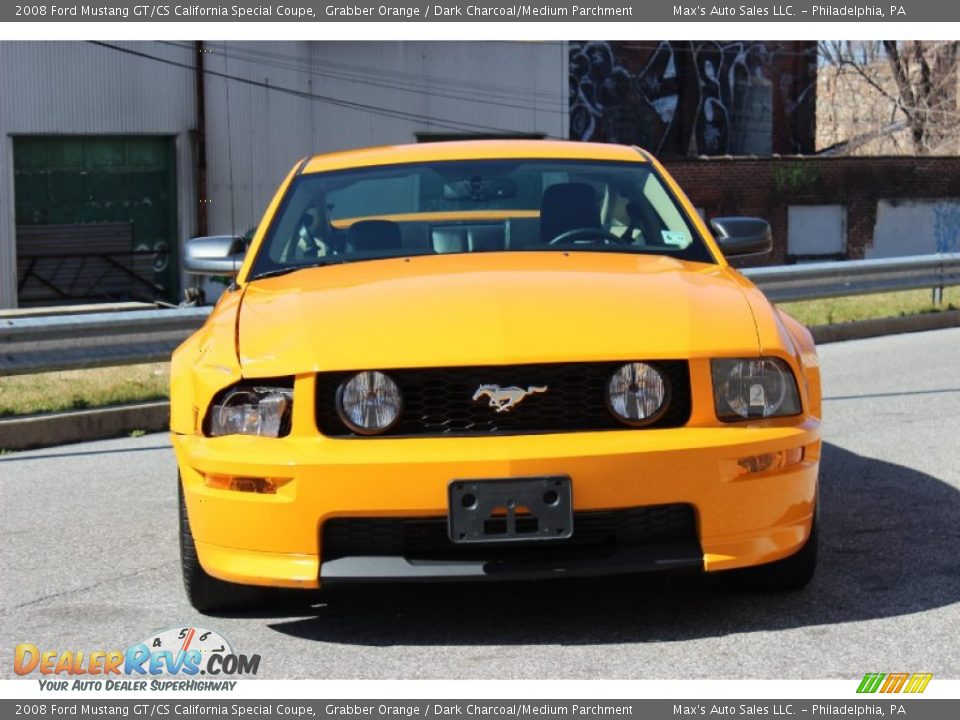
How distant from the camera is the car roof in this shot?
6531 millimetres

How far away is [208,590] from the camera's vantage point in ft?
16.4

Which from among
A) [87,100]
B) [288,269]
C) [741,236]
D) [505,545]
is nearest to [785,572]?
[505,545]

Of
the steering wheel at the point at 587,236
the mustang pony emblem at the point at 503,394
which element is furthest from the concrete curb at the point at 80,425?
the mustang pony emblem at the point at 503,394

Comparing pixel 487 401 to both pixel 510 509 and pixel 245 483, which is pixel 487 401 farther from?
pixel 245 483

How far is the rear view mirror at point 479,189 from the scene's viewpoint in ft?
20.9

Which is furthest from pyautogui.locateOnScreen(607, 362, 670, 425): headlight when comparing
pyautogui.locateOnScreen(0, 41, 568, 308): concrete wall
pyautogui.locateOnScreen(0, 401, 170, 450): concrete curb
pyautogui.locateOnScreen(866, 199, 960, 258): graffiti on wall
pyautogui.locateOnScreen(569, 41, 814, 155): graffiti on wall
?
pyautogui.locateOnScreen(866, 199, 960, 258): graffiti on wall

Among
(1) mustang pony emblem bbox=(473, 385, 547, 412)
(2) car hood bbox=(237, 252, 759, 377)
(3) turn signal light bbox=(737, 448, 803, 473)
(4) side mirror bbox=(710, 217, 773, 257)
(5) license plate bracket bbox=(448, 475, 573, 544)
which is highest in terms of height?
(4) side mirror bbox=(710, 217, 773, 257)

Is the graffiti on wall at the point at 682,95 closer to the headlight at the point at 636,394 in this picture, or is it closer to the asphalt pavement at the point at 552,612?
the asphalt pavement at the point at 552,612

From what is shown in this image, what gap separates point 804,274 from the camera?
51.1 ft

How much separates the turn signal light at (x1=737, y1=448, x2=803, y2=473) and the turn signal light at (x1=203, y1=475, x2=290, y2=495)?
4.43 feet

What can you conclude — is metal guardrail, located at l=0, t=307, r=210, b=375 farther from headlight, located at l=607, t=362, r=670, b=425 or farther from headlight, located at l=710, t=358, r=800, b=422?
headlight, located at l=710, t=358, r=800, b=422

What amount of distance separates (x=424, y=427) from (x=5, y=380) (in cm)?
822

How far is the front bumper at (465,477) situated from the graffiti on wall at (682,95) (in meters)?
35.3

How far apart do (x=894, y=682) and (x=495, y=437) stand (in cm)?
129
